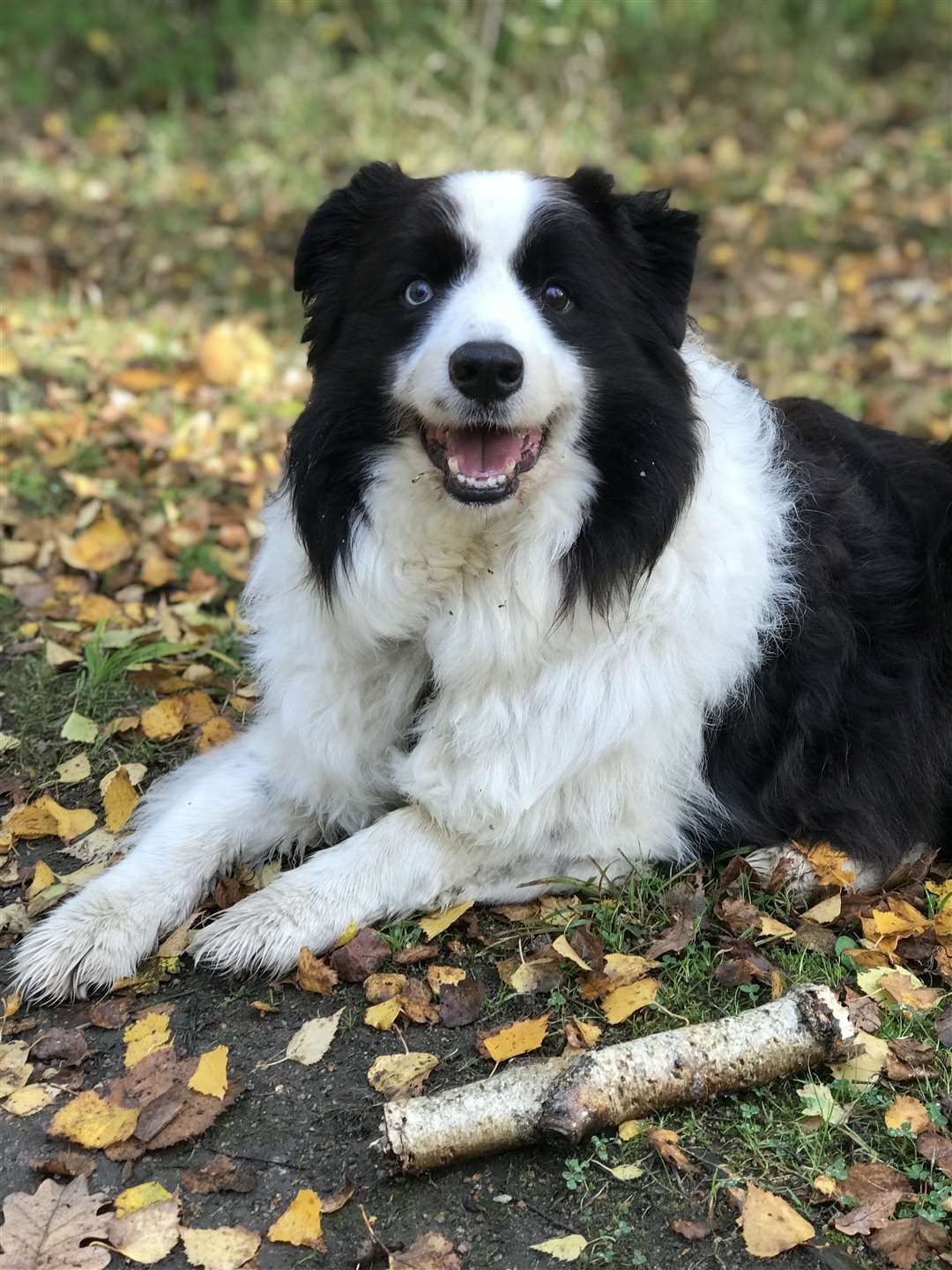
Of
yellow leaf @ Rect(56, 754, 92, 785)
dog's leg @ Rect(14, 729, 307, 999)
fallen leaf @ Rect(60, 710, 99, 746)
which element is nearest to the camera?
dog's leg @ Rect(14, 729, 307, 999)

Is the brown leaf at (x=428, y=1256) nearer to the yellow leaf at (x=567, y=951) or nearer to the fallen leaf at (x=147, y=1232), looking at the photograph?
the fallen leaf at (x=147, y=1232)

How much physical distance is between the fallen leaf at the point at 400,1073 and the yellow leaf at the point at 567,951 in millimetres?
442

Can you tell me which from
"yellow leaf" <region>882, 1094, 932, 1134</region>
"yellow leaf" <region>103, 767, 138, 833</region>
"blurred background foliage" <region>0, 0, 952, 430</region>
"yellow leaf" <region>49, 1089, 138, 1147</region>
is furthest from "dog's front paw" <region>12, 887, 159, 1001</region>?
"blurred background foliage" <region>0, 0, 952, 430</region>

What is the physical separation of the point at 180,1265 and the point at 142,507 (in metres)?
3.47

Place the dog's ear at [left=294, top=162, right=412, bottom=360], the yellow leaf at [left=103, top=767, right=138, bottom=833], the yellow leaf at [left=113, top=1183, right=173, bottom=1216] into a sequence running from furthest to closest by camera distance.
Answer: the yellow leaf at [left=103, top=767, right=138, bottom=833] → the dog's ear at [left=294, top=162, right=412, bottom=360] → the yellow leaf at [left=113, top=1183, right=173, bottom=1216]

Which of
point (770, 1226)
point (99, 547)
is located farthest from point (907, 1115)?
point (99, 547)

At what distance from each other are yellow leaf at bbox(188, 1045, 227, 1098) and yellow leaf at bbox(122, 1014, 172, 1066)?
0.13m

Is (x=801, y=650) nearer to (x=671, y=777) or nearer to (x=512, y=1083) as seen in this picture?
(x=671, y=777)

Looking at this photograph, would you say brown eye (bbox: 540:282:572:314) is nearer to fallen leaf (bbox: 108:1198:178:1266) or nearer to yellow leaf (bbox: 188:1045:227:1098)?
yellow leaf (bbox: 188:1045:227:1098)

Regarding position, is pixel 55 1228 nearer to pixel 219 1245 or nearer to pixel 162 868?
pixel 219 1245

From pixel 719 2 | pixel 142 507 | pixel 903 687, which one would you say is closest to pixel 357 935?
pixel 903 687

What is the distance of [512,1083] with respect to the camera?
106 inches

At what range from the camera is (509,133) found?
8.79 m

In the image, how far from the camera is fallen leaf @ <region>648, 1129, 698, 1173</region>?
266 centimetres
